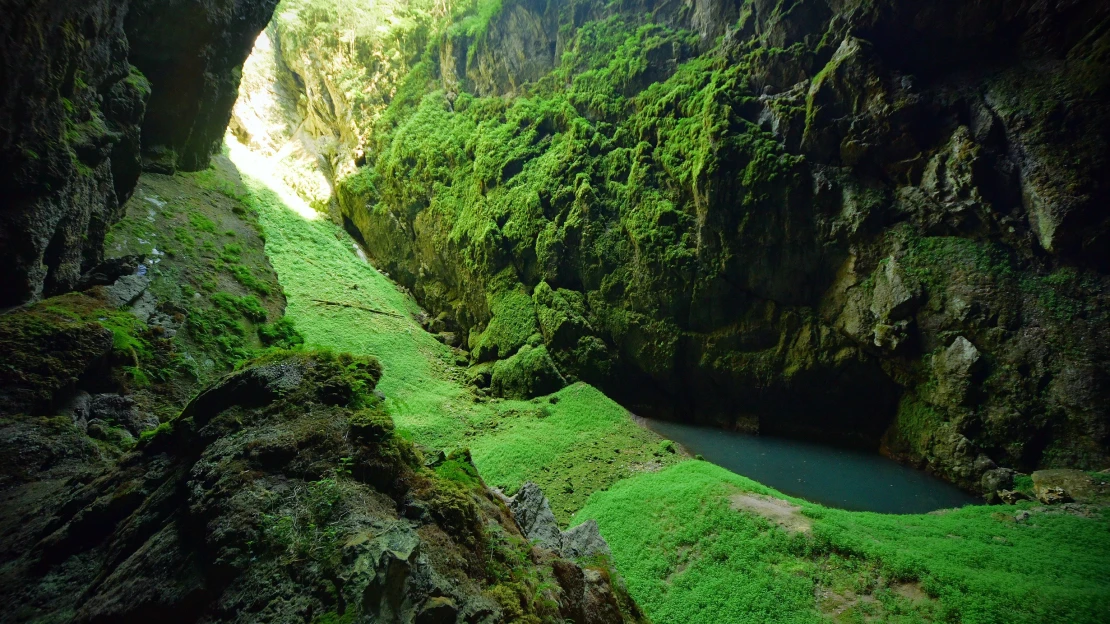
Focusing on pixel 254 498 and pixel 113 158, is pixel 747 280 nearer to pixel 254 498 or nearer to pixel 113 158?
pixel 254 498

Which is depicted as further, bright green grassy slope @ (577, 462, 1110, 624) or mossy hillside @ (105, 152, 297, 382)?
mossy hillside @ (105, 152, 297, 382)

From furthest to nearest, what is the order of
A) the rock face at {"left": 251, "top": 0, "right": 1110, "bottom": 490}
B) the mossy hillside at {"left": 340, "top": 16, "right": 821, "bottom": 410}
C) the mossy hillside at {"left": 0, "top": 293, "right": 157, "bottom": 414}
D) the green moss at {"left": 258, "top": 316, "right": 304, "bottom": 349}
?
1. the mossy hillside at {"left": 340, "top": 16, "right": 821, "bottom": 410}
2. the green moss at {"left": 258, "top": 316, "right": 304, "bottom": 349}
3. the rock face at {"left": 251, "top": 0, "right": 1110, "bottom": 490}
4. the mossy hillside at {"left": 0, "top": 293, "right": 157, "bottom": 414}

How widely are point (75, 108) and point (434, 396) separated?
9.48m

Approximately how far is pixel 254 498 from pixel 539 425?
984 cm

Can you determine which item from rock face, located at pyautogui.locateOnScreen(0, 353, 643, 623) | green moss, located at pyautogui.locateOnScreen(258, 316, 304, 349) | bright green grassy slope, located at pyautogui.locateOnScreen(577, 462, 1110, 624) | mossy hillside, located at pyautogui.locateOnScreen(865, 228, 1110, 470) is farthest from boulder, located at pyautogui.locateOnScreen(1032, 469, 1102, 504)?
green moss, located at pyautogui.locateOnScreen(258, 316, 304, 349)

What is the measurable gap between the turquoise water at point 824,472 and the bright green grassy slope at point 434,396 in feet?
5.43

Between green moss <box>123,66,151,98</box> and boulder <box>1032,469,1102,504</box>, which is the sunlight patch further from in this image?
boulder <box>1032,469,1102,504</box>

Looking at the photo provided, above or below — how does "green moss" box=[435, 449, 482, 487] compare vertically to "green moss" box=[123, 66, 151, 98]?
below

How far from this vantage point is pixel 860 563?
271 inches

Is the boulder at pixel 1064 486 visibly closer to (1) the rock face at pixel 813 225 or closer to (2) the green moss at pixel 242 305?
(1) the rock face at pixel 813 225

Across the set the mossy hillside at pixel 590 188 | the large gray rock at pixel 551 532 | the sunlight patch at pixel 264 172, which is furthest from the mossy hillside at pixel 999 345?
the sunlight patch at pixel 264 172

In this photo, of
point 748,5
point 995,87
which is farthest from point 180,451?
point 748,5

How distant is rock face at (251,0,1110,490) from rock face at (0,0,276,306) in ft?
30.1

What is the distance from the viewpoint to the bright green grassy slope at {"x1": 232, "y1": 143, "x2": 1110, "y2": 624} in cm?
620
